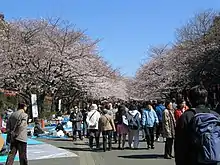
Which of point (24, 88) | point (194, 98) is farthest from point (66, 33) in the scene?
point (194, 98)

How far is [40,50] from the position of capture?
113 feet

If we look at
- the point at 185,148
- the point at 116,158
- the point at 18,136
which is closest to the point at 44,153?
the point at 116,158

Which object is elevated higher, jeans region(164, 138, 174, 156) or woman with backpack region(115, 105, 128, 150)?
woman with backpack region(115, 105, 128, 150)

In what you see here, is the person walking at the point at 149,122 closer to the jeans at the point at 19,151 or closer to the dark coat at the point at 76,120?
the dark coat at the point at 76,120

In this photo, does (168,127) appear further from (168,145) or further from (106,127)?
(106,127)

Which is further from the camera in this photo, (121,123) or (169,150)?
(121,123)

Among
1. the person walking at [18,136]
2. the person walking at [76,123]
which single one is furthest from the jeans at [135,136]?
the person walking at [18,136]

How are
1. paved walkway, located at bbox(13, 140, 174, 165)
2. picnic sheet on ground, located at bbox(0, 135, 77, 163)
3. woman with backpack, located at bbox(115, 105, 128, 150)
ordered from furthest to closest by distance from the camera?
1. woman with backpack, located at bbox(115, 105, 128, 150)
2. picnic sheet on ground, located at bbox(0, 135, 77, 163)
3. paved walkway, located at bbox(13, 140, 174, 165)

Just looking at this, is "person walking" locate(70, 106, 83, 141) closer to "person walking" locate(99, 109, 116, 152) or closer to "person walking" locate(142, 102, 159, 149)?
"person walking" locate(99, 109, 116, 152)

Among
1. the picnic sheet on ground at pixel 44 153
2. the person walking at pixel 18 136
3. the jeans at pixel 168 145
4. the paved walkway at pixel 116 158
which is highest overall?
the person walking at pixel 18 136

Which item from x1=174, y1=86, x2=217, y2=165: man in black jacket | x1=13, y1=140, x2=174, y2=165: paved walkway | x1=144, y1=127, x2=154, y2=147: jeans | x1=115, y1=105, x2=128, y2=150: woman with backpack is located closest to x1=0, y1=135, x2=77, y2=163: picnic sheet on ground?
x1=13, y1=140, x2=174, y2=165: paved walkway

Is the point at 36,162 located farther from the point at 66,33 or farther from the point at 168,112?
the point at 66,33

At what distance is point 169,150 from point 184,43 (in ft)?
118

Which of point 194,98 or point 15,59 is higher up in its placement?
point 15,59
